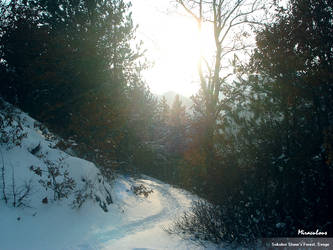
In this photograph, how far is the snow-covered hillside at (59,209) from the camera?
5.08 m

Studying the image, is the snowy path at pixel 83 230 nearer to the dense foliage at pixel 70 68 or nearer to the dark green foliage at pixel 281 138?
the dark green foliage at pixel 281 138

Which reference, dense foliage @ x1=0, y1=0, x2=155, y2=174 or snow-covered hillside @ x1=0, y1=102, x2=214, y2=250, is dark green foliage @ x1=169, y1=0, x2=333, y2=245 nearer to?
snow-covered hillside @ x1=0, y1=102, x2=214, y2=250

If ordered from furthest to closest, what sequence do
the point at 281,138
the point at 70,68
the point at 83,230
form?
the point at 70,68 < the point at 83,230 < the point at 281,138

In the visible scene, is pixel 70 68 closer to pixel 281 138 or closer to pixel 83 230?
pixel 83 230

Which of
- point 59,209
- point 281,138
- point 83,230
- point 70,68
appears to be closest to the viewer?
point 281,138

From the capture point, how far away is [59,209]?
6102mm

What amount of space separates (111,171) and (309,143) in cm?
787

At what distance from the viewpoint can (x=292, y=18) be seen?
4.88 meters

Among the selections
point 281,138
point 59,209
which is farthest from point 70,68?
point 281,138

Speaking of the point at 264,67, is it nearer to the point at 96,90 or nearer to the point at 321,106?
the point at 321,106

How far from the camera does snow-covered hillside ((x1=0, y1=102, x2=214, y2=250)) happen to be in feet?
16.7

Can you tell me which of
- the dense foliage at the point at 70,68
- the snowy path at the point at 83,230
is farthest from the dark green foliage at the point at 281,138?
the dense foliage at the point at 70,68

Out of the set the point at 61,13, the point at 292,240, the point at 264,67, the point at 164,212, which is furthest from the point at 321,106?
the point at 61,13

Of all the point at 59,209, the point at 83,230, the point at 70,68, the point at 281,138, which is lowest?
the point at 83,230
